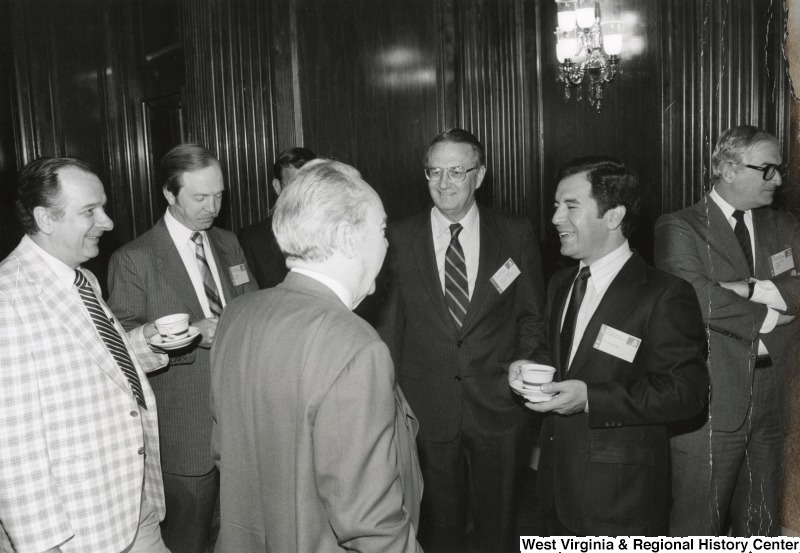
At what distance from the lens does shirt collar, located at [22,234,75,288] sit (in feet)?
6.12

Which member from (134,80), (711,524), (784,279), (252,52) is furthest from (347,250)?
(134,80)

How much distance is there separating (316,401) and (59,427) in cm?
92

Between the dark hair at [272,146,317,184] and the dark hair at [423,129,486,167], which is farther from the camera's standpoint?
the dark hair at [272,146,317,184]

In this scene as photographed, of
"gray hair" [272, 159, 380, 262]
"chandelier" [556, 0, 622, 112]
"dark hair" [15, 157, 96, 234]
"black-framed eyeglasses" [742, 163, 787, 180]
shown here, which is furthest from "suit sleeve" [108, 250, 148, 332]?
"chandelier" [556, 0, 622, 112]

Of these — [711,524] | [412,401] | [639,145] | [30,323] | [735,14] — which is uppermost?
[735,14]

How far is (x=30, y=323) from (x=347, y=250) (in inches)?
38.1

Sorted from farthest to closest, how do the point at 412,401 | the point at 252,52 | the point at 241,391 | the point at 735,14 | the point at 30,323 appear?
the point at 252,52, the point at 735,14, the point at 412,401, the point at 30,323, the point at 241,391

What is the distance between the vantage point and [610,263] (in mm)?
2100

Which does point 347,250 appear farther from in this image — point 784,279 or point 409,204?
point 409,204

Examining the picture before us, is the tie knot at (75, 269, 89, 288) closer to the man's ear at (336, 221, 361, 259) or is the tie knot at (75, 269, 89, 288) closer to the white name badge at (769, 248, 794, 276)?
the man's ear at (336, 221, 361, 259)

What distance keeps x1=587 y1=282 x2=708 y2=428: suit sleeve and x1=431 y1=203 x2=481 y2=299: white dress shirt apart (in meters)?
1.03

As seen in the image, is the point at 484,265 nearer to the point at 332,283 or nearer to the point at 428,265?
the point at 428,265

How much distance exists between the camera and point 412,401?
278cm

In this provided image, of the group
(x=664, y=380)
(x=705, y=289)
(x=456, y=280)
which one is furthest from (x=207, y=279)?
(x=705, y=289)
